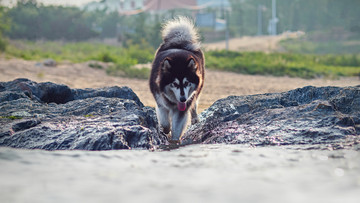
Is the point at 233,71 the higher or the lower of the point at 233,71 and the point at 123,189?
the lower

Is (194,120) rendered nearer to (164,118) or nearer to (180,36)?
(164,118)

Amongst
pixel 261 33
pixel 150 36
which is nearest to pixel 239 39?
pixel 261 33

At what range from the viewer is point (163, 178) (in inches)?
140

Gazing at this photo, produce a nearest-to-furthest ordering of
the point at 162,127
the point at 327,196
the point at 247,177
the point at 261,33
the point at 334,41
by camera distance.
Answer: the point at 327,196
the point at 247,177
the point at 162,127
the point at 334,41
the point at 261,33

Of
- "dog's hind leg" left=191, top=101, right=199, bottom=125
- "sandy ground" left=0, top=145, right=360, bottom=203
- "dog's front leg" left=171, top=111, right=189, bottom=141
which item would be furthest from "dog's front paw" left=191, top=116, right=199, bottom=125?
"sandy ground" left=0, top=145, right=360, bottom=203

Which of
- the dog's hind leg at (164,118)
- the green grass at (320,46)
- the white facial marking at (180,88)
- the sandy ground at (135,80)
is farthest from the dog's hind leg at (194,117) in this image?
the green grass at (320,46)

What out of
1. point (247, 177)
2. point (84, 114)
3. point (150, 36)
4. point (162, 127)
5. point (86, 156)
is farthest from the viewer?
point (150, 36)

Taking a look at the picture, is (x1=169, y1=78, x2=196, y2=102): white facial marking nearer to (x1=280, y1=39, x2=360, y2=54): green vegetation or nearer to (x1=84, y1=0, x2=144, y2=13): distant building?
(x1=84, y1=0, x2=144, y2=13): distant building

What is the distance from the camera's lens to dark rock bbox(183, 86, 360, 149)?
15.8 feet

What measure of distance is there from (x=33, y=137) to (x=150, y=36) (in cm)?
2144

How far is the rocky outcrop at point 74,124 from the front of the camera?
182 inches

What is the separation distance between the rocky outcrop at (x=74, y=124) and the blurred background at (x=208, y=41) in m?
4.04

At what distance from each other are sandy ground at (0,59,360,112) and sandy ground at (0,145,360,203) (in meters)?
7.92

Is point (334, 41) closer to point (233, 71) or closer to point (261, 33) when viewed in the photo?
point (261, 33)
